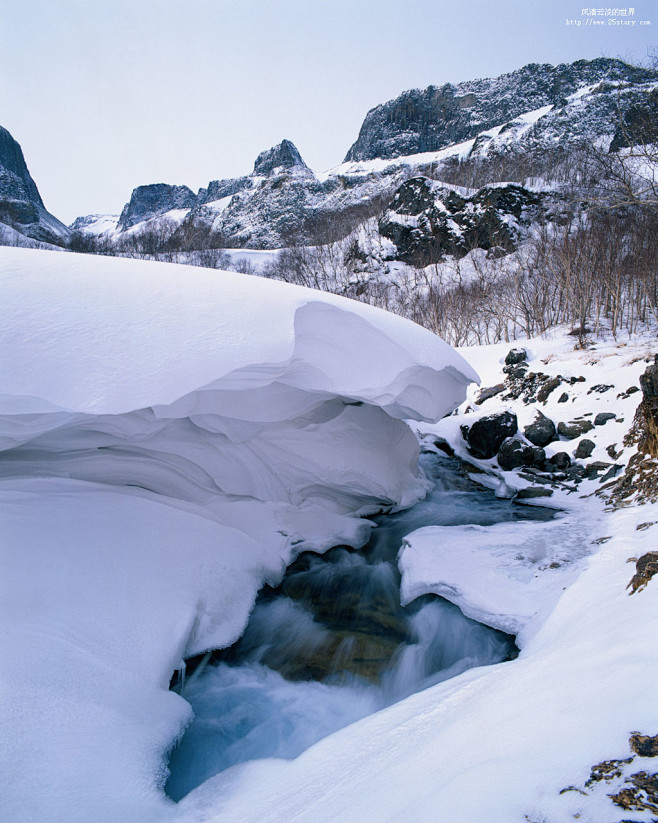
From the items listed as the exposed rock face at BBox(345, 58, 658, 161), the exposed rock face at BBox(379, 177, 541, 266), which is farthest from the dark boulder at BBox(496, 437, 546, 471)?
the exposed rock face at BBox(345, 58, 658, 161)

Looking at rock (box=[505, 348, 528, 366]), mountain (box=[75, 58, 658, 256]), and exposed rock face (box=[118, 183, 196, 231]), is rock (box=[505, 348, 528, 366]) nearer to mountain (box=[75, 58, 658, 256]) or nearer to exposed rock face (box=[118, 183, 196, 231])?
mountain (box=[75, 58, 658, 256])

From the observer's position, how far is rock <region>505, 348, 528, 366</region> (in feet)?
33.7

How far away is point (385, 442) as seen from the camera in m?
5.56

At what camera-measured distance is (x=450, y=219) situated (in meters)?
29.5

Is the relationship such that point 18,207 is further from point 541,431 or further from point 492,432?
point 541,431

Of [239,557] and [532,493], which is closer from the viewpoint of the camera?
[239,557]

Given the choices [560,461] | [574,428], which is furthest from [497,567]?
[574,428]

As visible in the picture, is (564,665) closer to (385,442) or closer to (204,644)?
(204,644)

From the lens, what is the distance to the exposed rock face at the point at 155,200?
90.4m

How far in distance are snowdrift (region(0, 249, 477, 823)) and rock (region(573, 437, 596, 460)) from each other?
8.39 feet

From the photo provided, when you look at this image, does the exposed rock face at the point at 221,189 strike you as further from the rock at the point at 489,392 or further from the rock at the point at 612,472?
the rock at the point at 612,472

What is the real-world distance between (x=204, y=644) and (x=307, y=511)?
76.5 inches

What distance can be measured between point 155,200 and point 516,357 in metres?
100

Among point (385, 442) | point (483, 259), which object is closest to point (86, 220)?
point (483, 259)
